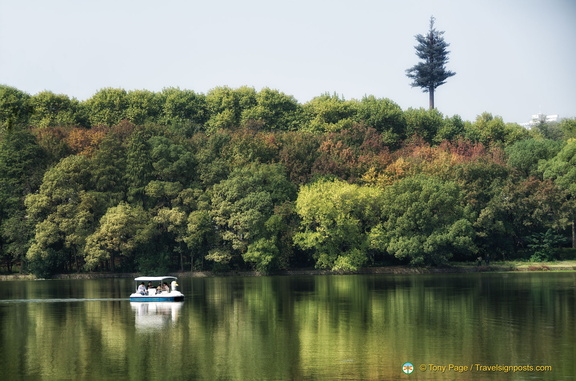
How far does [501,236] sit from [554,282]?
31641 millimetres

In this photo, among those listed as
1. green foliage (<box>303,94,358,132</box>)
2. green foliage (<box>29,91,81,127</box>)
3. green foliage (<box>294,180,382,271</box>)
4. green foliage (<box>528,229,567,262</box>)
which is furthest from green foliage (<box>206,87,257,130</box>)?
green foliage (<box>528,229,567,262</box>)

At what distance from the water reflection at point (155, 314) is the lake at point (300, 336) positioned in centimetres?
12

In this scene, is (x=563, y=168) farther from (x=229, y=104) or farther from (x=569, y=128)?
(x=229, y=104)

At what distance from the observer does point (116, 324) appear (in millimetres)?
49094

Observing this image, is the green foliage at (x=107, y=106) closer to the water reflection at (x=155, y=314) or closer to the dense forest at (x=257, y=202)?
the dense forest at (x=257, y=202)

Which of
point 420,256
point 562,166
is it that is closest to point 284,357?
point 420,256

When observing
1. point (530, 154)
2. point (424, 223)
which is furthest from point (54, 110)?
point (530, 154)

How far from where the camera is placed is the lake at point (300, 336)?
32.5m

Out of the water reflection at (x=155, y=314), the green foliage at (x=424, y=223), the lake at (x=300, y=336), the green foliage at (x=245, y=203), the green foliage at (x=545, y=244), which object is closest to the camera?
the lake at (x=300, y=336)

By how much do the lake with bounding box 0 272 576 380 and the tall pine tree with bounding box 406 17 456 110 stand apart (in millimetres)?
121396

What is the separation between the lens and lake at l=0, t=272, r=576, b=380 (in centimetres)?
3253

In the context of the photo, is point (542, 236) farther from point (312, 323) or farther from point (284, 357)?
point (284, 357)

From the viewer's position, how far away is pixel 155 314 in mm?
55719

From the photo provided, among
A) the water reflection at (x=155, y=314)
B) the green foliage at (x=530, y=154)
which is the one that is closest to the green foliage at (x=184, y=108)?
the green foliage at (x=530, y=154)
